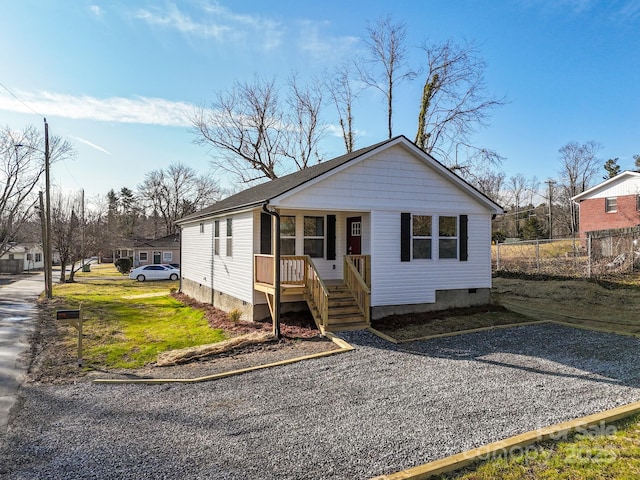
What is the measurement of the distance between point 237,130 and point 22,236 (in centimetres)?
3141

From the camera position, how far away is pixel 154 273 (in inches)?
1278

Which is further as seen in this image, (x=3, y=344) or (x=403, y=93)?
(x=403, y=93)

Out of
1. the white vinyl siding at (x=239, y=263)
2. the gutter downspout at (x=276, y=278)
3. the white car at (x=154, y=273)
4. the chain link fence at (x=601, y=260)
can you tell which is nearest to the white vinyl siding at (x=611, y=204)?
the chain link fence at (x=601, y=260)

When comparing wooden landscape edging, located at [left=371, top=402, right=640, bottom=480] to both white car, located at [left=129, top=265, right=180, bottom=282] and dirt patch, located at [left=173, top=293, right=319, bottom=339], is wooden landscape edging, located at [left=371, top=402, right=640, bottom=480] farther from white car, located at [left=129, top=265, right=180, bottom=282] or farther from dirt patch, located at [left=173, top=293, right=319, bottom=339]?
white car, located at [left=129, top=265, right=180, bottom=282]

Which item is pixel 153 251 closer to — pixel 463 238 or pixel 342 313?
pixel 342 313

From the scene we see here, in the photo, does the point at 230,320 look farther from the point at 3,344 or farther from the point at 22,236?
the point at 22,236

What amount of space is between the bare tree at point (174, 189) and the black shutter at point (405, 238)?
159 feet

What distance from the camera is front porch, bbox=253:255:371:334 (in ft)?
31.9

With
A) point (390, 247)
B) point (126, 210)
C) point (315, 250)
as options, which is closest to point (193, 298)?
point (315, 250)

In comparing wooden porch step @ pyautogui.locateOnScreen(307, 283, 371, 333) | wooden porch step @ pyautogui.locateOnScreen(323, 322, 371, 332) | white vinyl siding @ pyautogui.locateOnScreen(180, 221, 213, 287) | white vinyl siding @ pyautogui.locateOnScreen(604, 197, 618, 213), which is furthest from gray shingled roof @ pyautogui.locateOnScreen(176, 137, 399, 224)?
white vinyl siding @ pyautogui.locateOnScreen(604, 197, 618, 213)

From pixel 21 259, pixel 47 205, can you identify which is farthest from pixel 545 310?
pixel 21 259

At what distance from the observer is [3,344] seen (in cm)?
1060

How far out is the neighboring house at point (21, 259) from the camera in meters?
45.4

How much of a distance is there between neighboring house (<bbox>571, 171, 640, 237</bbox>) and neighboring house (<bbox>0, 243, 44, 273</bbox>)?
53.9 metres
